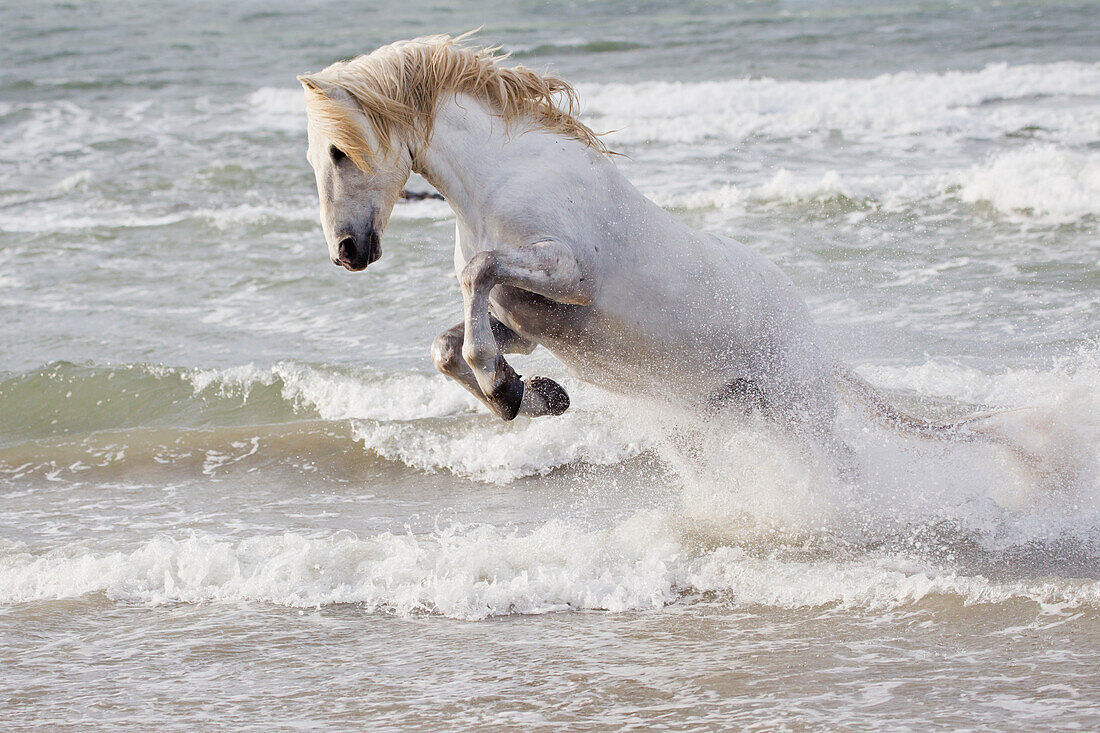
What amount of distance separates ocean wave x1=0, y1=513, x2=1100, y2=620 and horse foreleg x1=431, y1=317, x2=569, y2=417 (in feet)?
2.41

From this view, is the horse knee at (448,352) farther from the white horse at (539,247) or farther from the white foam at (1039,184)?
the white foam at (1039,184)

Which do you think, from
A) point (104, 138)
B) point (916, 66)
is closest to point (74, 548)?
point (104, 138)

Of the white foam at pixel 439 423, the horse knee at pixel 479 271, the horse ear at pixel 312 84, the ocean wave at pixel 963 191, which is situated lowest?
the white foam at pixel 439 423

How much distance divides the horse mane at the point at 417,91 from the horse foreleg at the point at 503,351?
648mm

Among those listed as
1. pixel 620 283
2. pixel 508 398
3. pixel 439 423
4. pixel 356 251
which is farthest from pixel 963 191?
pixel 356 251

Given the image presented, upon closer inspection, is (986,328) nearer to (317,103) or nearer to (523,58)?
(317,103)

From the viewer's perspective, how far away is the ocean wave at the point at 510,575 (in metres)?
4.26

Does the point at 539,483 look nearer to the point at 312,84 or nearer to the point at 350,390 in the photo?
the point at 350,390

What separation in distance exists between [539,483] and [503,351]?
6.60 feet

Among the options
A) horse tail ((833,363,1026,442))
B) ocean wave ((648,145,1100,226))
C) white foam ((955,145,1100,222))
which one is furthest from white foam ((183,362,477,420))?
white foam ((955,145,1100,222))

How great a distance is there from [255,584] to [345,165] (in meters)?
1.78

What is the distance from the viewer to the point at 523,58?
81.2 feet

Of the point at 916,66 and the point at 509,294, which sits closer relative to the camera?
the point at 509,294

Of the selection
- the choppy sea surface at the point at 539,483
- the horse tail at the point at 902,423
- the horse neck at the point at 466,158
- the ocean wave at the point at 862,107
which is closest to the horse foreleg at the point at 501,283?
the horse neck at the point at 466,158
